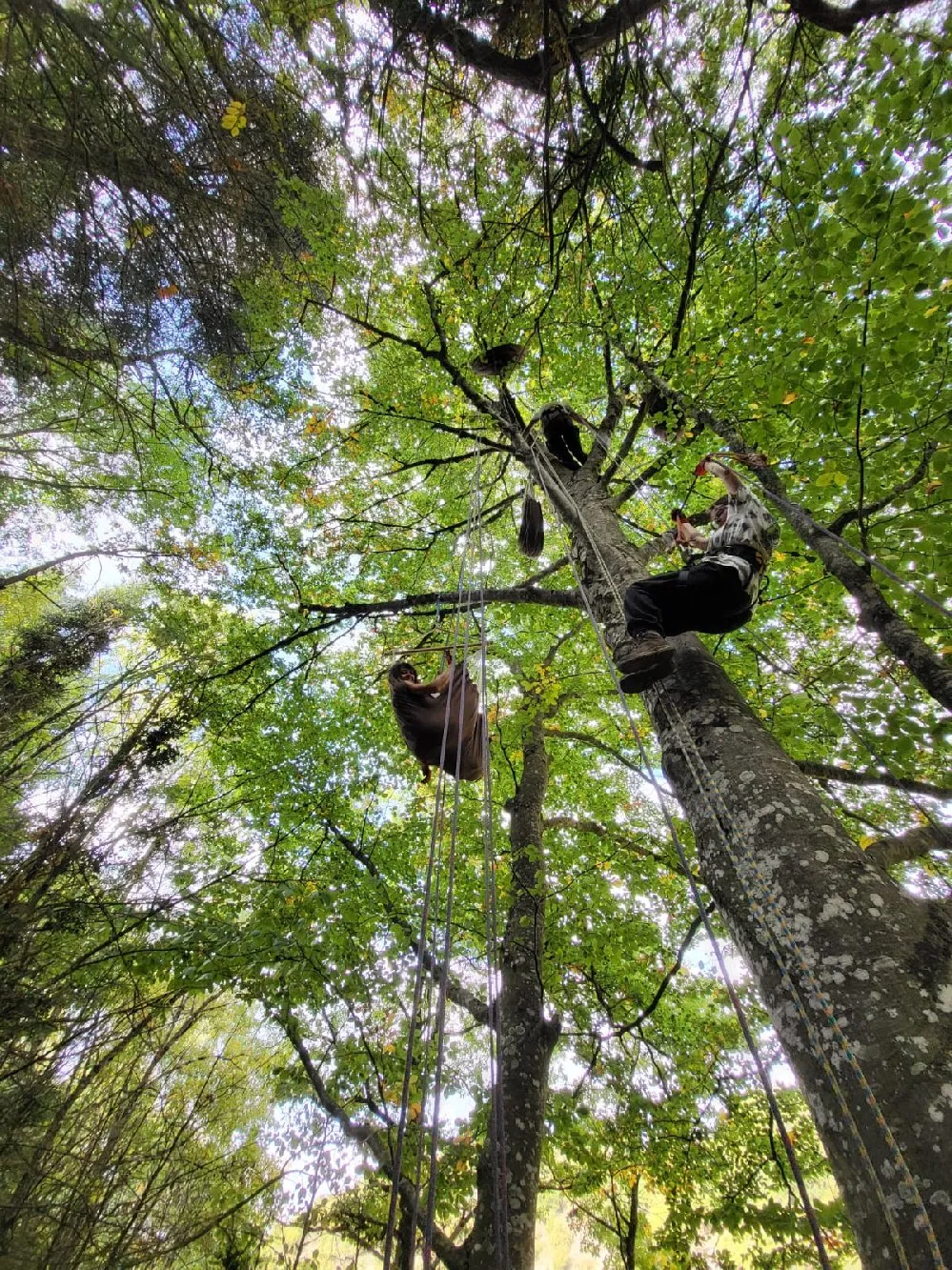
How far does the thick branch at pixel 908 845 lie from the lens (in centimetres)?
240

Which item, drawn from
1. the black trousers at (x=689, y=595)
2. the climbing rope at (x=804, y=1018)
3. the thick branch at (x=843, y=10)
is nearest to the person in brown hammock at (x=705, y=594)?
the black trousers at (x=689, y=595)

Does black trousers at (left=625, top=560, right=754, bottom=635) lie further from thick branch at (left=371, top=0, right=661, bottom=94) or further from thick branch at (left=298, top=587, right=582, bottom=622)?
thick branch at (left=371, top=0, right=661, bottom=94)

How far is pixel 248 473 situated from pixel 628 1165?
8.27 metres

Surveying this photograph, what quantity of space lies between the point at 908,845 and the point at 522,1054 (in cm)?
325

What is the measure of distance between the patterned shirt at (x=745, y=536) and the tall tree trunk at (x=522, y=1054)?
2603 mm

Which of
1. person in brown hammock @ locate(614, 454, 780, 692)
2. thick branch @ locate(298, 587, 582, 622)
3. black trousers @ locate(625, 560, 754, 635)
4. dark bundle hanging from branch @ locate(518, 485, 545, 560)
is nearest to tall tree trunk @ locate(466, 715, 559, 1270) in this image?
person in brown hammock @ locate(614, 454, 780, 692)

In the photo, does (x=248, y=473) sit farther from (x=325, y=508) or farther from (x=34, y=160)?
(x=34, y=160)

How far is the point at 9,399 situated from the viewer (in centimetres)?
708

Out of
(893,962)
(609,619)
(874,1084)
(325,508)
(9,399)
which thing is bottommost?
(874,1084)

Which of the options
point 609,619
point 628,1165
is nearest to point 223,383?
point 609,619

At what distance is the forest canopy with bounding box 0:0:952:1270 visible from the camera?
78.5 inches

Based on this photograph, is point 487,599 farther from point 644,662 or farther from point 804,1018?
point 804,1018

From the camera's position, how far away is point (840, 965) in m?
1.46

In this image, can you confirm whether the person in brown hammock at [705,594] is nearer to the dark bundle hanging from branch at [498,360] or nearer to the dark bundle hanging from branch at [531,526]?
the dark bundle hanging from branch at [531,526]
